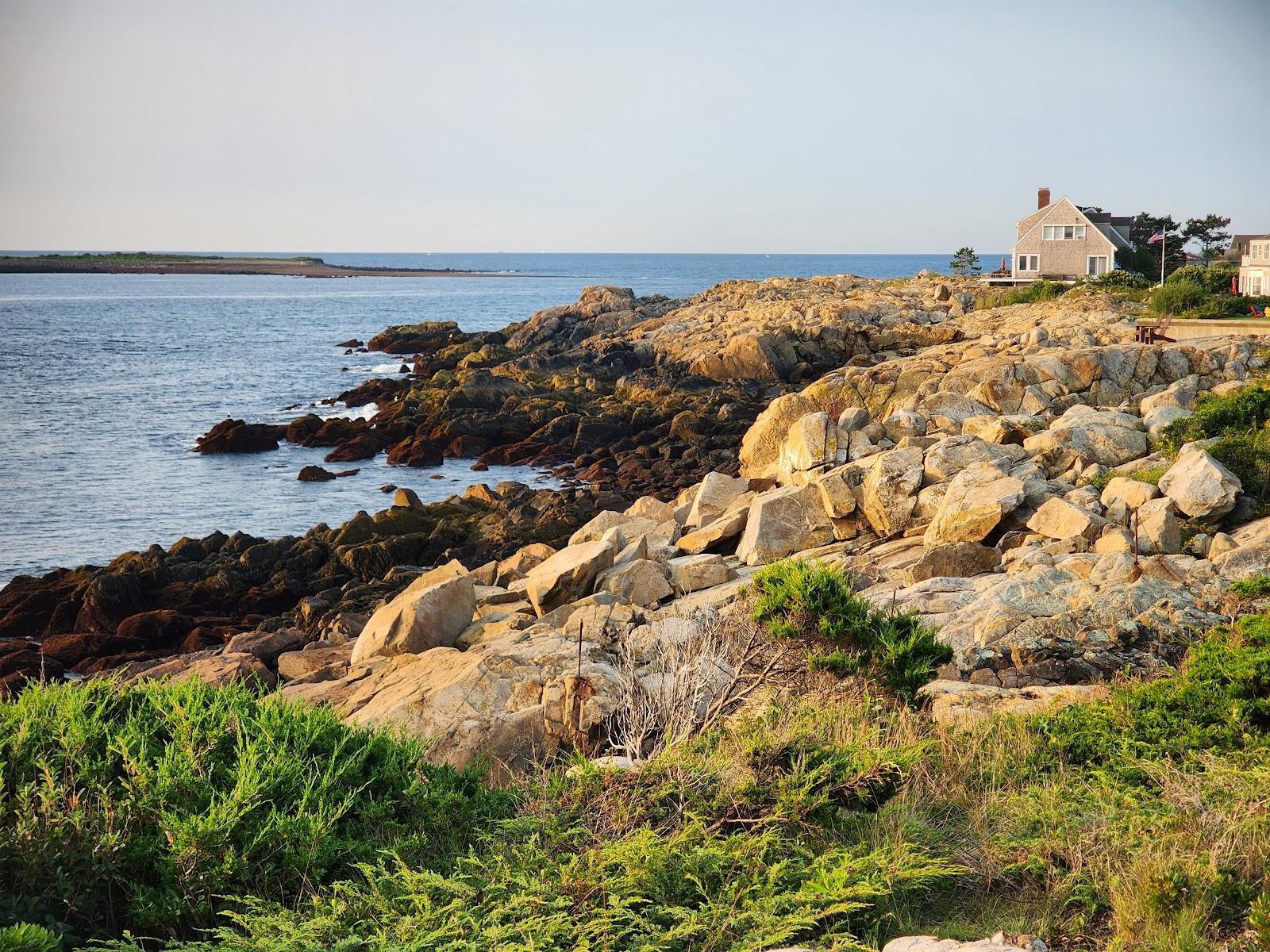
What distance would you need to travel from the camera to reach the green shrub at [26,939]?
386 cm

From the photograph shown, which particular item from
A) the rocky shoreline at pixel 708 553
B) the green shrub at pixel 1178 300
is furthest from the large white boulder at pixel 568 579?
the green shrub at pixel 1178 300

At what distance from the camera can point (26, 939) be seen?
390 cm

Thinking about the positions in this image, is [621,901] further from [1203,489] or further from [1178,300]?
[1178,300]

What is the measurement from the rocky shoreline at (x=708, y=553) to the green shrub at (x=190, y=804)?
68.6 inches

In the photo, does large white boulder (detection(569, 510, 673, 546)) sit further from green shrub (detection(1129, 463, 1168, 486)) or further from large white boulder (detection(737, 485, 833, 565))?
green shrub (detection(1129, 463, 1168, 486))

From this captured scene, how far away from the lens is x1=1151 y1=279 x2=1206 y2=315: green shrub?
37688 mm

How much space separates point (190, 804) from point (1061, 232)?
60956 mm

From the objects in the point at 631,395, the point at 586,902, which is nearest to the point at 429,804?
the point at 586,902

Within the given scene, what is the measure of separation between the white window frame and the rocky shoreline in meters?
22.9

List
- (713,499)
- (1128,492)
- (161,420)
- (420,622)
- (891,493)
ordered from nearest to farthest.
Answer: (420,622) < (1128,492) < (891,493) < (713,499) < (161,420)

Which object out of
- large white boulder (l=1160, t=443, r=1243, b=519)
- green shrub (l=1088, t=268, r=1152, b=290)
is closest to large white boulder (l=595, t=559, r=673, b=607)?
large white boulder (l=1160, t=443, r=1243, b=519)

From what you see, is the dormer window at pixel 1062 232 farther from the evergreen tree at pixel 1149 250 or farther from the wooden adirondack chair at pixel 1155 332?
the wooden adirondack chair at pixel 1155 332

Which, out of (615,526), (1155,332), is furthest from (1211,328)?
(615,526)

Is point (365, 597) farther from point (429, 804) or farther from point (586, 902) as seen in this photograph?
point (586, 902)
